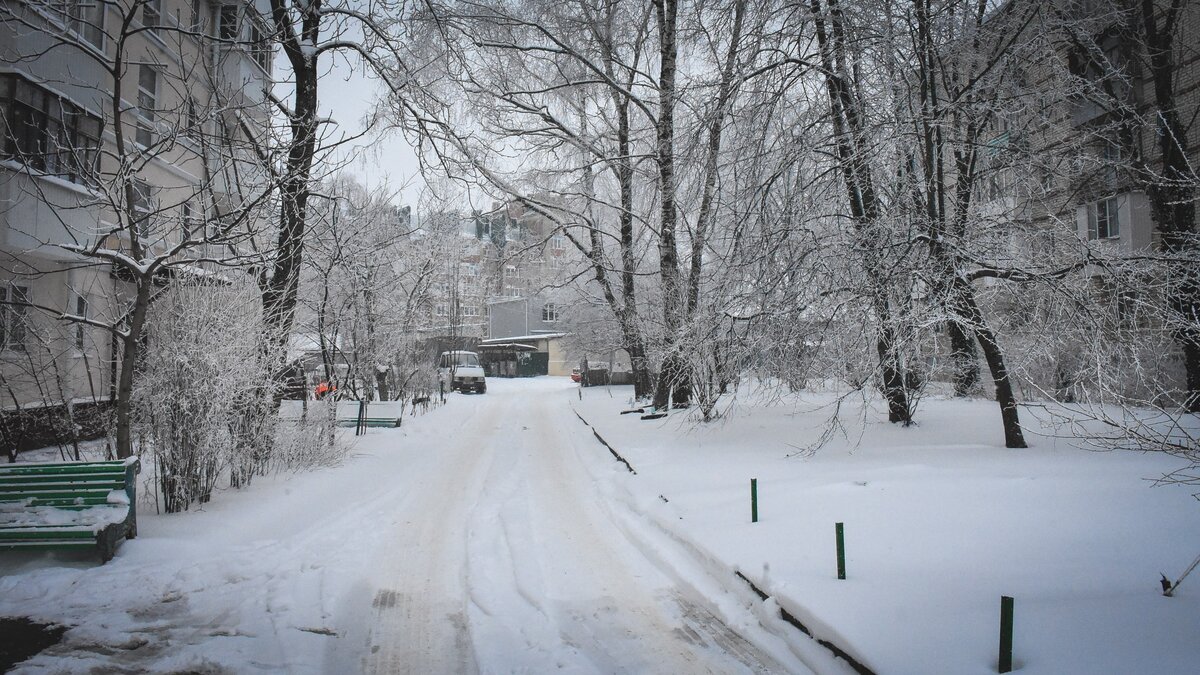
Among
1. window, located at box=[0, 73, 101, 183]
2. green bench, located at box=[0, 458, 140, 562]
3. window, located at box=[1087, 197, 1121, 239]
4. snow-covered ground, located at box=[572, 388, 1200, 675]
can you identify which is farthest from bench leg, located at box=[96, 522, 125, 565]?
window, located at box=[1087, 197, 1121, 239]

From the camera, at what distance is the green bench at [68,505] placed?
16.6ft

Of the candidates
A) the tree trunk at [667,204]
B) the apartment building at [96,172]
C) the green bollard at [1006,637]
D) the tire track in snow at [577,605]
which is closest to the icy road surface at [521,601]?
the tire track in snow at [577,605]

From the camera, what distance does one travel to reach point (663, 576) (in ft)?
17.3

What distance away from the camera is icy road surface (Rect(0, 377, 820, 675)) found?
12.3 feet

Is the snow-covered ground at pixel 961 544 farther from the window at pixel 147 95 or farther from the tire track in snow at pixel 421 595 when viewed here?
the window at pixel 147 95

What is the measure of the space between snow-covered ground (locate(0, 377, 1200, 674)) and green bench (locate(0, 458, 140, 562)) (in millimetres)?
249

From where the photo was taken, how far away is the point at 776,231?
7.35 metres

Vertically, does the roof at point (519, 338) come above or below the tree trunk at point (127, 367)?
above

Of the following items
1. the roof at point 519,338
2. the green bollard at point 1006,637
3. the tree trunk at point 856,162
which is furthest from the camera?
the roof at point 519,338

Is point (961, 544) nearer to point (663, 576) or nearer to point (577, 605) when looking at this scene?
point (663, 576)

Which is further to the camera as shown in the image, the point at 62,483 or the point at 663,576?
the point at 62,483

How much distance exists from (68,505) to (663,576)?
5469mm

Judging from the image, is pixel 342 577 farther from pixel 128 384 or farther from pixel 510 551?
pixel 128 384

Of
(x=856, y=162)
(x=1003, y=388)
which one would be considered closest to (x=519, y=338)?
(x=1003, y=388)
